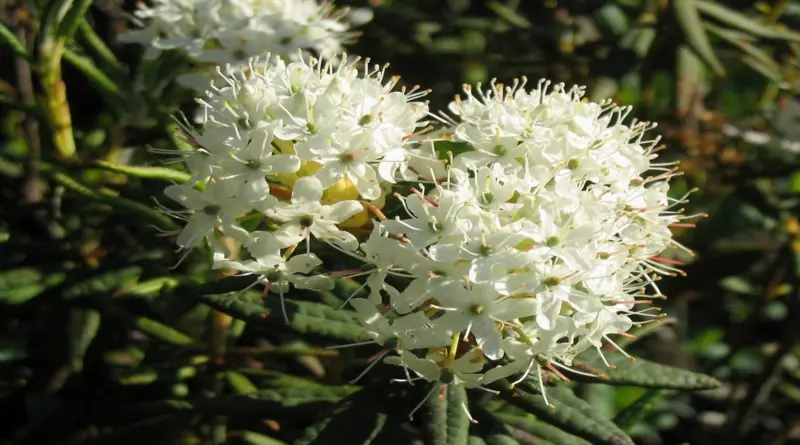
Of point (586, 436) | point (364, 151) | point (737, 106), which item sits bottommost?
point (586, 436)

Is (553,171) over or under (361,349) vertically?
over

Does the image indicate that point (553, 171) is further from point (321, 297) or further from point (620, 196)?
point (321, 297)

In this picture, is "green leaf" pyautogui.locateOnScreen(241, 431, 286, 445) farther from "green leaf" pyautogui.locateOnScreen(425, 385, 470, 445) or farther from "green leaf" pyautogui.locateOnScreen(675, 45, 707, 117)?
"green leaf" pyautogui.locateOnScreen(675, 45, 707, 117)

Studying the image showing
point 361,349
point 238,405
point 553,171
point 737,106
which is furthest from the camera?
point 737,106

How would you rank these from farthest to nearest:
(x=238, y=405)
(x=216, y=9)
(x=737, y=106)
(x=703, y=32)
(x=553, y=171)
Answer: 1. (x=737, y=106)
2. (x=703, y=32)
3. (x=216, y=9)
4. (x=238, y=405)
5. (x=553, y=171)

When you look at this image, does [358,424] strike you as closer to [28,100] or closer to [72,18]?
[72,18]

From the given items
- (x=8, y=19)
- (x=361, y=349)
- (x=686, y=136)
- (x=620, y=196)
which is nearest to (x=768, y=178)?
(x=686, y=136)

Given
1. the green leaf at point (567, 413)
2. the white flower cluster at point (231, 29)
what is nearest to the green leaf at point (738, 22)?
the white flower cluster at point (231, 29)
